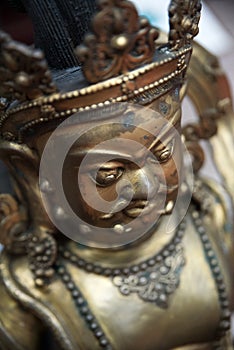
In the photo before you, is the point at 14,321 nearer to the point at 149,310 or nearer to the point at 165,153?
the point at 149,310

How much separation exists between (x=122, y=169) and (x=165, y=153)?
0.06m

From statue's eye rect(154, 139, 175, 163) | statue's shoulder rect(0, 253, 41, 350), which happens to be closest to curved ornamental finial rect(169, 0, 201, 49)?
statue's eye rect(154, 139, 175, 163)

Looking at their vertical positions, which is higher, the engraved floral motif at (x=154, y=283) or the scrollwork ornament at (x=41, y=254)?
the scrollwork ornament at (x=41, y=254)

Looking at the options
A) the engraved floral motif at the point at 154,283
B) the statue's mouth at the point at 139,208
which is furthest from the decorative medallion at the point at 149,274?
the statue's mouth at the point at 139,208

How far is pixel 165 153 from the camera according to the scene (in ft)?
2.58

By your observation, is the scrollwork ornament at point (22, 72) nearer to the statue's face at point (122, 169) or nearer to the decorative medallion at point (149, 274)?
the statue's face at point (122, 169)

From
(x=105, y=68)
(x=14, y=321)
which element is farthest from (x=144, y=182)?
(x=14, y=321)

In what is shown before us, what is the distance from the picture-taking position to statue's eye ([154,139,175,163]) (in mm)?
785

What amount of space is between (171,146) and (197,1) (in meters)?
0.19

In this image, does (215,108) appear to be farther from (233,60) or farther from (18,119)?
(233,60)

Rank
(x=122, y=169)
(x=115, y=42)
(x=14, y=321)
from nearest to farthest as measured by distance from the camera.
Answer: (x=115, y=42) < (x=122, y=169) < (x=14, y=321)

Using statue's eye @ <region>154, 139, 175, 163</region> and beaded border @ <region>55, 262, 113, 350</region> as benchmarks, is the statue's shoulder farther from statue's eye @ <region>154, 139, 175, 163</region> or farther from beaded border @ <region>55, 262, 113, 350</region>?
statue's eye @ <region>154, 139, 175, 163</region>

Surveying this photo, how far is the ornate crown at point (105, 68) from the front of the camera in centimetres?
67

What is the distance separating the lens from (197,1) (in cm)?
77
